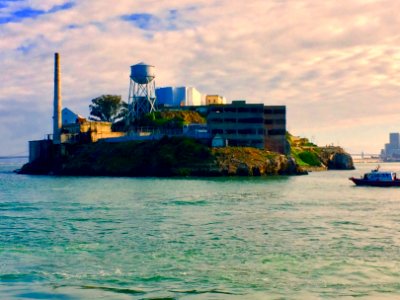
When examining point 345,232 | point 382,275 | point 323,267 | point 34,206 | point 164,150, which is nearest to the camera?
point 382,275

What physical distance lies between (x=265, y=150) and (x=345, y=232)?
97392 millimetres

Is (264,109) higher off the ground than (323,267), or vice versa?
(264,109)

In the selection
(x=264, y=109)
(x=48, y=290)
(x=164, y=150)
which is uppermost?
(x=264, y=109)

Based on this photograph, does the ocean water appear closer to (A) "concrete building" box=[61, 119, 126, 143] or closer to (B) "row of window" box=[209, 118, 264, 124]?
(B) "row of window" box=[209, 118, 264, 124]

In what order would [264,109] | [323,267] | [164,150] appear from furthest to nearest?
[264,109]
[164,150]
[323,267]

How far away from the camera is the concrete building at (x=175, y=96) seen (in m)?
185

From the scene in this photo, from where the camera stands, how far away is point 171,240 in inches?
1375

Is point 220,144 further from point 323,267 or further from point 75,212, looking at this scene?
point 323,267

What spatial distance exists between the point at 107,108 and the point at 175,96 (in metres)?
23.2

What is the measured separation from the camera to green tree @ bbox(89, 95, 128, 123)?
18788cm

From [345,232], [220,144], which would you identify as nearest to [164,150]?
[220,144]

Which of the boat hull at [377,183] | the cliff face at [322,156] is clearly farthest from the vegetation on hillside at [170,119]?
the boat hull at [377,183]

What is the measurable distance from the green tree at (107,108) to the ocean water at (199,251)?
436ft

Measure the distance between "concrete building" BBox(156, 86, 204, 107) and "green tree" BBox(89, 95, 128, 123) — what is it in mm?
13112
